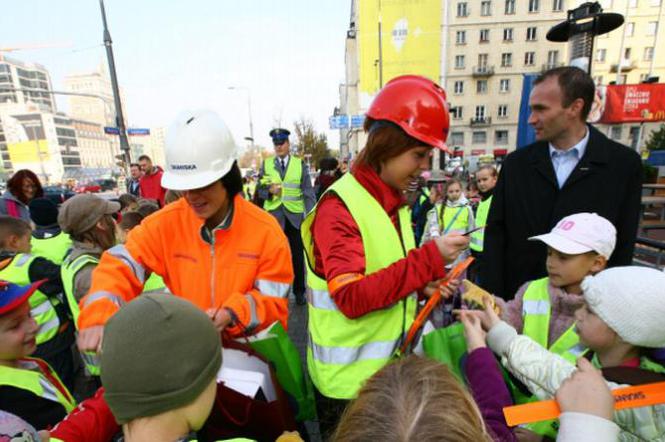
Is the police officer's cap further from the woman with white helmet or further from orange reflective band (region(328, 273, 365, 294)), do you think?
orange reflective band (region(328, 273, 365, 294))

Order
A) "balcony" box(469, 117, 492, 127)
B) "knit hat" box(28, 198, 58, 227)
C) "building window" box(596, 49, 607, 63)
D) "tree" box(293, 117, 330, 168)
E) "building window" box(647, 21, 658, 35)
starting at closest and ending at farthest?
"knit hat" box(28, 198, 58, 227), "tree" box(293, 117, 330, 168), "building window" box(647, 21, 658, 35), "building window" box(596, 49, 607, 63), "balcony" box(469, 117, 492, 127)

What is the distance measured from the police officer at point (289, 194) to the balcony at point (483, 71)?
46750 millimetres

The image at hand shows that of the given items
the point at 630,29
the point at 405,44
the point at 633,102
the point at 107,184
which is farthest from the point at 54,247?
the point at 630,29

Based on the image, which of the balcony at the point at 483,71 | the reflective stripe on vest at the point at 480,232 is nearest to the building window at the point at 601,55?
the balcony at the point at 483,71

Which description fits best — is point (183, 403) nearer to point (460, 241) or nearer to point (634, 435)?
point (460, 241)

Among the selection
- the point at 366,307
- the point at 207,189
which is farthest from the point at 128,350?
the point at 207,189

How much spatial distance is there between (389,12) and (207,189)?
34523 millimetres

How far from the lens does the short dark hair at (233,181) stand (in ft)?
5.67

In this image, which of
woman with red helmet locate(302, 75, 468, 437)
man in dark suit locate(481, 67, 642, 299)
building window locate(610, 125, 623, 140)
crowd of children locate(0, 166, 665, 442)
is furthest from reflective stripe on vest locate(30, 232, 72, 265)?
building window locate(610, 125, 623, 140)

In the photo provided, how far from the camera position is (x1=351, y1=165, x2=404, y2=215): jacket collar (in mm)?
1423

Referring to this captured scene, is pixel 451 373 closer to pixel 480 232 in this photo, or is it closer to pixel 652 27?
pixel 480 232

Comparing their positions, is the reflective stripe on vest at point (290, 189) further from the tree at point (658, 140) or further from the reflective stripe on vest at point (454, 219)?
the tree at point (658, 140)

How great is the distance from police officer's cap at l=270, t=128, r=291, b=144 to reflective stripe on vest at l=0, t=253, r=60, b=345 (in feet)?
11.3

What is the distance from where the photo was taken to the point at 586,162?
2119mm
